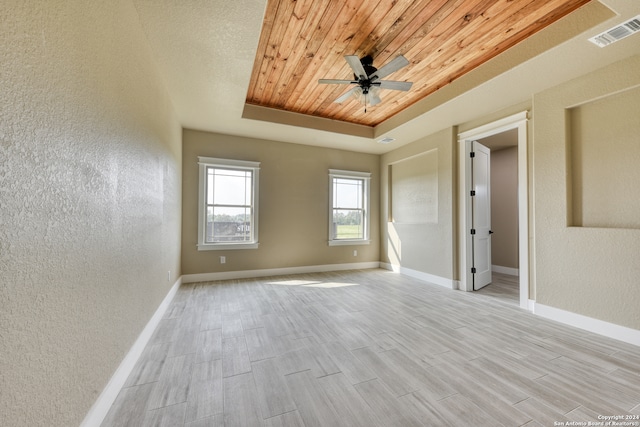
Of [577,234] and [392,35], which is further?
[577,234]

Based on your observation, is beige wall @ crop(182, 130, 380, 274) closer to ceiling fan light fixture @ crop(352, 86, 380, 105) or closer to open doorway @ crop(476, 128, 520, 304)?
ceiling fan light fixture @ crop(352, 86, 380, 105)

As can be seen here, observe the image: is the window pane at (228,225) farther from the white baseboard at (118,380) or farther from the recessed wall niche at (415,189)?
the recessed wall niche at (415,189)

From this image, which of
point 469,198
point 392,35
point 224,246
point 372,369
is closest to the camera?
point 372,369

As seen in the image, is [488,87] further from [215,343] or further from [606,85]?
[215,343]

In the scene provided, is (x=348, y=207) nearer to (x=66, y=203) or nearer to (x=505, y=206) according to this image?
(x=505, y=206)

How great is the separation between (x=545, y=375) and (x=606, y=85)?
280cm

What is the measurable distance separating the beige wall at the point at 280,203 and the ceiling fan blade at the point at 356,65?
2641 mm

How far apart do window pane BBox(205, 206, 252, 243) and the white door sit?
Result: 3.95 metres

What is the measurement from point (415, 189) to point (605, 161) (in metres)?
2.69

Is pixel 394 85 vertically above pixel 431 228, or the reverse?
pixel 394 85

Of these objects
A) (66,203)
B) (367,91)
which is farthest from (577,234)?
(66,203)

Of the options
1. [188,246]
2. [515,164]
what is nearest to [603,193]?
[515,164]

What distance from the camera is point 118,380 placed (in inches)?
64.9

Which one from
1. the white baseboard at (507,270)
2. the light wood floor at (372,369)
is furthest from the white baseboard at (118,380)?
the white baseboard at (507,270)
